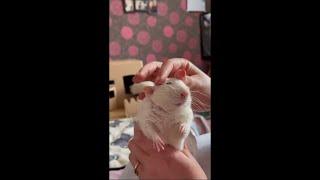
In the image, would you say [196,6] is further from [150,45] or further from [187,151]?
[187,151]

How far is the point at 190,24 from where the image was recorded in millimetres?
502

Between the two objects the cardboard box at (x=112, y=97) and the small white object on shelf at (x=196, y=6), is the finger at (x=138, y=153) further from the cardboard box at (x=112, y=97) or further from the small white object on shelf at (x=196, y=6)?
the small white object on shelf at (x=196, y=6)

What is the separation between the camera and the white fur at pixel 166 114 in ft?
1.52

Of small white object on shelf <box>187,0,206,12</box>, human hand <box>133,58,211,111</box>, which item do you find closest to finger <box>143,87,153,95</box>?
human hand <box>133,58,211,111</box>

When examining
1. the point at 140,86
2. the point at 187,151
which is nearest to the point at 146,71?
the point at 140,86

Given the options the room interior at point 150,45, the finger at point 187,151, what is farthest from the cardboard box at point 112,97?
the finger at point 187,151

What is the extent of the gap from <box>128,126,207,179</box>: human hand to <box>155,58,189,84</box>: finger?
8cm

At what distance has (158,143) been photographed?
0.47 meters

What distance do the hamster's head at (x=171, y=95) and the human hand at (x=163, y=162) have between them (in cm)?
5

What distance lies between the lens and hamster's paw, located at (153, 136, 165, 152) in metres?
0.47

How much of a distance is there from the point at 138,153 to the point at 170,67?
0.43 ft
